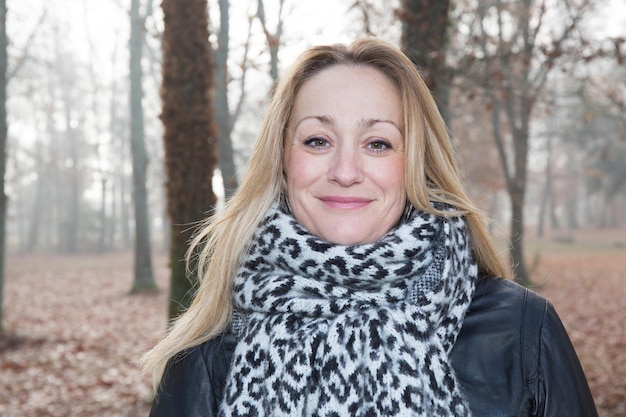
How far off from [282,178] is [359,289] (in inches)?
21.6

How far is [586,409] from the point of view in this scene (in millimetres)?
1847

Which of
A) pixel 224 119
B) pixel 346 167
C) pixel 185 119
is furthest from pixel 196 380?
pixel 224 119

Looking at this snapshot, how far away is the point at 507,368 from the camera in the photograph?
6.29ft

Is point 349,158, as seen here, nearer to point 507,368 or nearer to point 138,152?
point 507,368

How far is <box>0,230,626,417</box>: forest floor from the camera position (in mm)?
6688

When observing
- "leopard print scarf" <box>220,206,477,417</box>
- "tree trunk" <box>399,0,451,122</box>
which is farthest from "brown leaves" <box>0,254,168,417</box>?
"tree trunk" <box>399,0,451,122</box>

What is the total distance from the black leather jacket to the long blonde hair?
0.15 m

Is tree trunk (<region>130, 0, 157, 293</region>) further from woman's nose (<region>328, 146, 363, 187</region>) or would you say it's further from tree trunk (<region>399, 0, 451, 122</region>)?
woman's nose (<region>328, 146, 363, 187</region>)

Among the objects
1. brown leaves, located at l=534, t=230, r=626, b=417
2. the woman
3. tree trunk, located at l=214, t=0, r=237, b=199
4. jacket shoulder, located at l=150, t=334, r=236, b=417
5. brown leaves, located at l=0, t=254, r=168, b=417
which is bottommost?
brown leaves, located at l=0, t=254, r=168, b=417

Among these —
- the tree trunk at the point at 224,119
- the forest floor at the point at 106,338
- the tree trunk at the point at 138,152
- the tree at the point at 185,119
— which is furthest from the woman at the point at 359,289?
the tree trunk at the point at 138,152

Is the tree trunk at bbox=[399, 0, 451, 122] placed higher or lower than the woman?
higher

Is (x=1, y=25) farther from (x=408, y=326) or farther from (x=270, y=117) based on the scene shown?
(x=408, y=326)

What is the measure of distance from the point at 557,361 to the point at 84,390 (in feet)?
21.2

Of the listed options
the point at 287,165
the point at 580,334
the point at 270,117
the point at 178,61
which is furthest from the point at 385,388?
the point at 580,334
